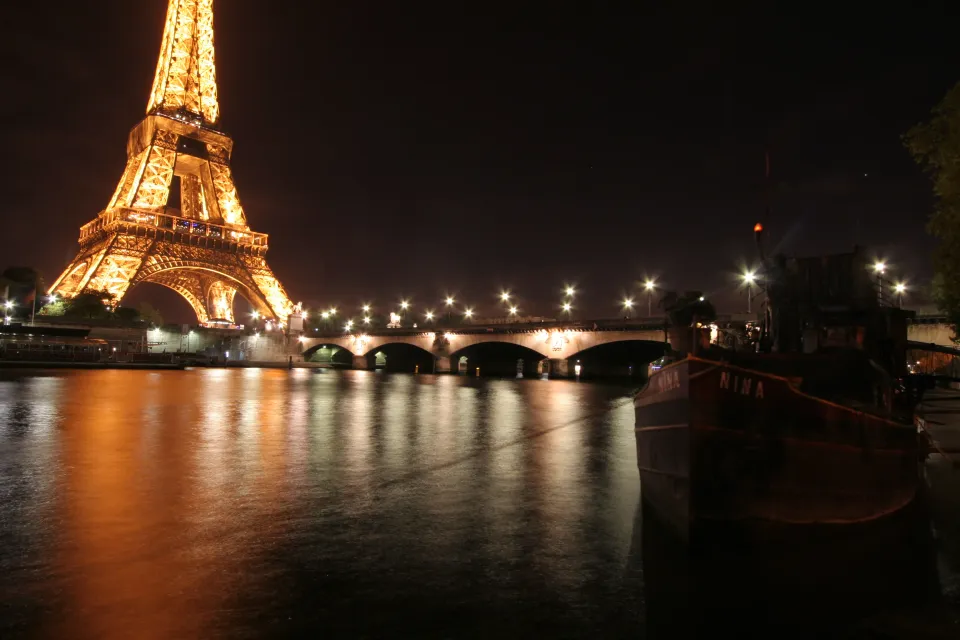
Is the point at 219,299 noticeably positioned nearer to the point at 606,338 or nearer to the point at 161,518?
the point at 606,338

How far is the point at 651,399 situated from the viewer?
8.40m

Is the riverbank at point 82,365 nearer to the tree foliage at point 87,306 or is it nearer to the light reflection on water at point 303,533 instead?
the tree foliage at point 87,306

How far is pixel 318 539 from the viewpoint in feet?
22.4

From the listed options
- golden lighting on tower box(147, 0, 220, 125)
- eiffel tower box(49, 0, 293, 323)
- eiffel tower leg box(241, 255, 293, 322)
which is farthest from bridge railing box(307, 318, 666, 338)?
golden lighting on tower box(147, 0, 220, 125)

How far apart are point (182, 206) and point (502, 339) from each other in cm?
6245


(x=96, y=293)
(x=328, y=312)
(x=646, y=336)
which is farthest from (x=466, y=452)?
(x=328, y=312)

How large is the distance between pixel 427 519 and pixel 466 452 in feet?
18.8

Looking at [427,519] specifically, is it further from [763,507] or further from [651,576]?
[763,507]

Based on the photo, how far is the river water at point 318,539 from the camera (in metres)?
4.86

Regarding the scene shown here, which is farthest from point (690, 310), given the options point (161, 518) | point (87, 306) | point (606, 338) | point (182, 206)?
point (182, 206)

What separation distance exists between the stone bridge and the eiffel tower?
1274cm

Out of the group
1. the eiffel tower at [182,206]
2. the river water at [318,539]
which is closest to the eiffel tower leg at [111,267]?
the eiffel tower at [182,206]

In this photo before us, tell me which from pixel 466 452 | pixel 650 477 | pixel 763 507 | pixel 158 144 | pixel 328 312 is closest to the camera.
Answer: pixel 763 507

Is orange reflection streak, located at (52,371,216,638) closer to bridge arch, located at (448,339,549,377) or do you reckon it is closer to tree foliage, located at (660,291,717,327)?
tree foliage, located at (660,291,717,327)
